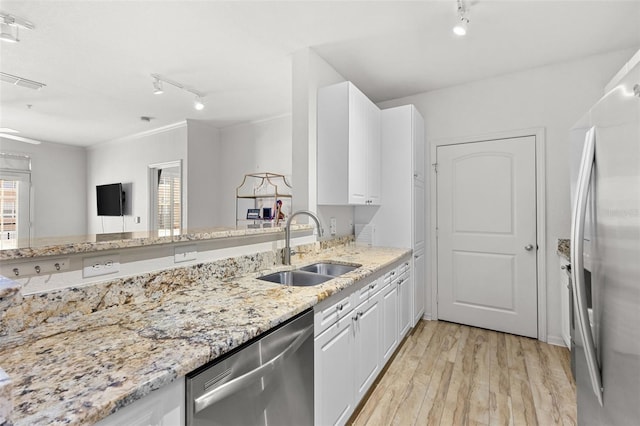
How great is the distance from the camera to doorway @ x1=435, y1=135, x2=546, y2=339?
2916 mm

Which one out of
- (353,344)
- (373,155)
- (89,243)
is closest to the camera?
(89,243)

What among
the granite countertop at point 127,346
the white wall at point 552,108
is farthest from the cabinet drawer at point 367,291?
the white wall at point 552,108

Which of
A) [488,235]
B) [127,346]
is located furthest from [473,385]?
[127,346]

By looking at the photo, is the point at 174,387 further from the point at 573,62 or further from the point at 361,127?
the point at 573,62

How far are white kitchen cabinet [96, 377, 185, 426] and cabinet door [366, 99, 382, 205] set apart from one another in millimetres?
2267

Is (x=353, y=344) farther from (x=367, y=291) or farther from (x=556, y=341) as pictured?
(x=556, y=341)

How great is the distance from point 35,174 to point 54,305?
6425 mm

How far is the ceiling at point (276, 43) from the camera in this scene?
2.03 metres

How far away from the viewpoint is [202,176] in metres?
4.73

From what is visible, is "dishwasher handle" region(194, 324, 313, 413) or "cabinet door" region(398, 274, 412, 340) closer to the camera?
"dishwasher handle" region(194, 324, 313, 413)

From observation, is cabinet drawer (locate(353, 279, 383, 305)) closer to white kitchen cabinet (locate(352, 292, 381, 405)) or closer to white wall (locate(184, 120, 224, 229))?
white kitchen cabinet (locate(352, 292, 381, 405))

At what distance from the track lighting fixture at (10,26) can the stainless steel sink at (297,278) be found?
234cm

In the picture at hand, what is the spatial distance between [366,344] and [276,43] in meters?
2.34

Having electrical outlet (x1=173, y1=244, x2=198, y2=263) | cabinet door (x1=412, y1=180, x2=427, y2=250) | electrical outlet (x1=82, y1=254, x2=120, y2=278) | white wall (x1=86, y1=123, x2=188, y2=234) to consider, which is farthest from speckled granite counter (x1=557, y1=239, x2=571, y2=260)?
white wall (x1=86, y1=123, x2=188, y2=234)
